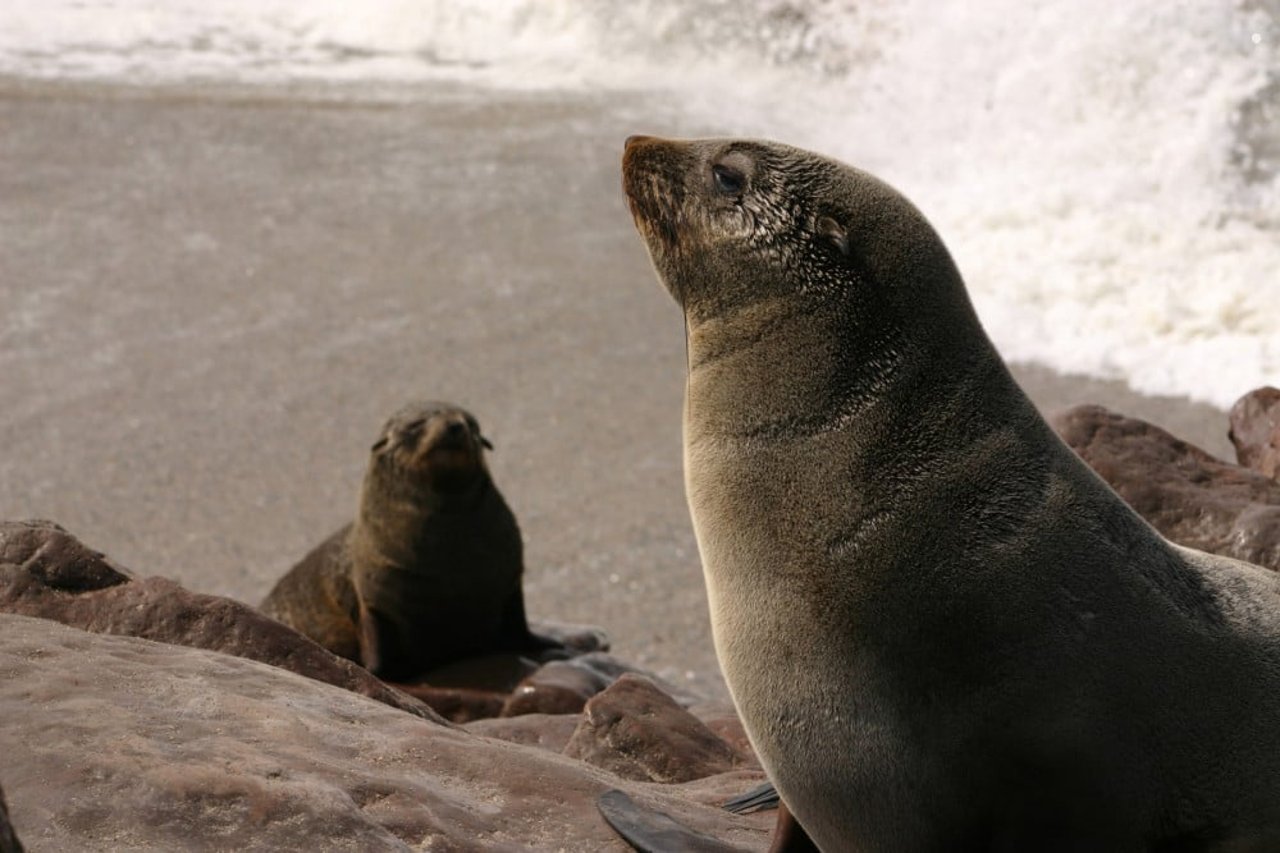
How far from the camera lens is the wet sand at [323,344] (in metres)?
7.67

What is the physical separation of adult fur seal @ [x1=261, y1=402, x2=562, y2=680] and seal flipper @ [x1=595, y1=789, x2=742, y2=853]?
371 cm

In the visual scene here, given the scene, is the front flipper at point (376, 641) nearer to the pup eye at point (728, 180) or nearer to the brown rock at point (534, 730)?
the brown rock at point (534, 730)

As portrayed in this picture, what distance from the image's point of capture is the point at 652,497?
7816 millimetres

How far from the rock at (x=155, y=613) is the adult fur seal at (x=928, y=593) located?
1501 millimetres

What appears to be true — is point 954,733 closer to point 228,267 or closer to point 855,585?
point 855,585

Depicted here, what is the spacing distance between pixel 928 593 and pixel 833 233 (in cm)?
65

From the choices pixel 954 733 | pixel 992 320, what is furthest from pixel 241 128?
pixel 954 733

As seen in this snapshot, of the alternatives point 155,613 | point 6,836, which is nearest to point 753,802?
point 155,613

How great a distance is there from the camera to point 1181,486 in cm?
526

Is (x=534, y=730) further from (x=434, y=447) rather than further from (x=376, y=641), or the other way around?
(x=376, y=641)

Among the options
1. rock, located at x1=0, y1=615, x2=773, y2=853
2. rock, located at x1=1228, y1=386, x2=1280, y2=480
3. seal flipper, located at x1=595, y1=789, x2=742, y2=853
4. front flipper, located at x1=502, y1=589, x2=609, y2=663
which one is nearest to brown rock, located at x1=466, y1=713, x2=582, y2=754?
rock, located at x1=0, y1=615, x2=773, y2=853

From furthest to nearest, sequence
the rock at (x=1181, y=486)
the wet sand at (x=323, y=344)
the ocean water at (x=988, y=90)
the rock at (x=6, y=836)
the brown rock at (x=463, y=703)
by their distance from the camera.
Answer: the ocean water at (x=988, y=90), the wet sand at (x=323, y=344), the brown rock at (x=463, y=703), the rock at (x=1181, y=486), the rock at (x=6, y=836)

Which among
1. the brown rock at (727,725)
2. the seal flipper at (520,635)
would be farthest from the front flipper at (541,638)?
the brown rock at (727,725)

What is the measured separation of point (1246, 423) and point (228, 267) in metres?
5.96
